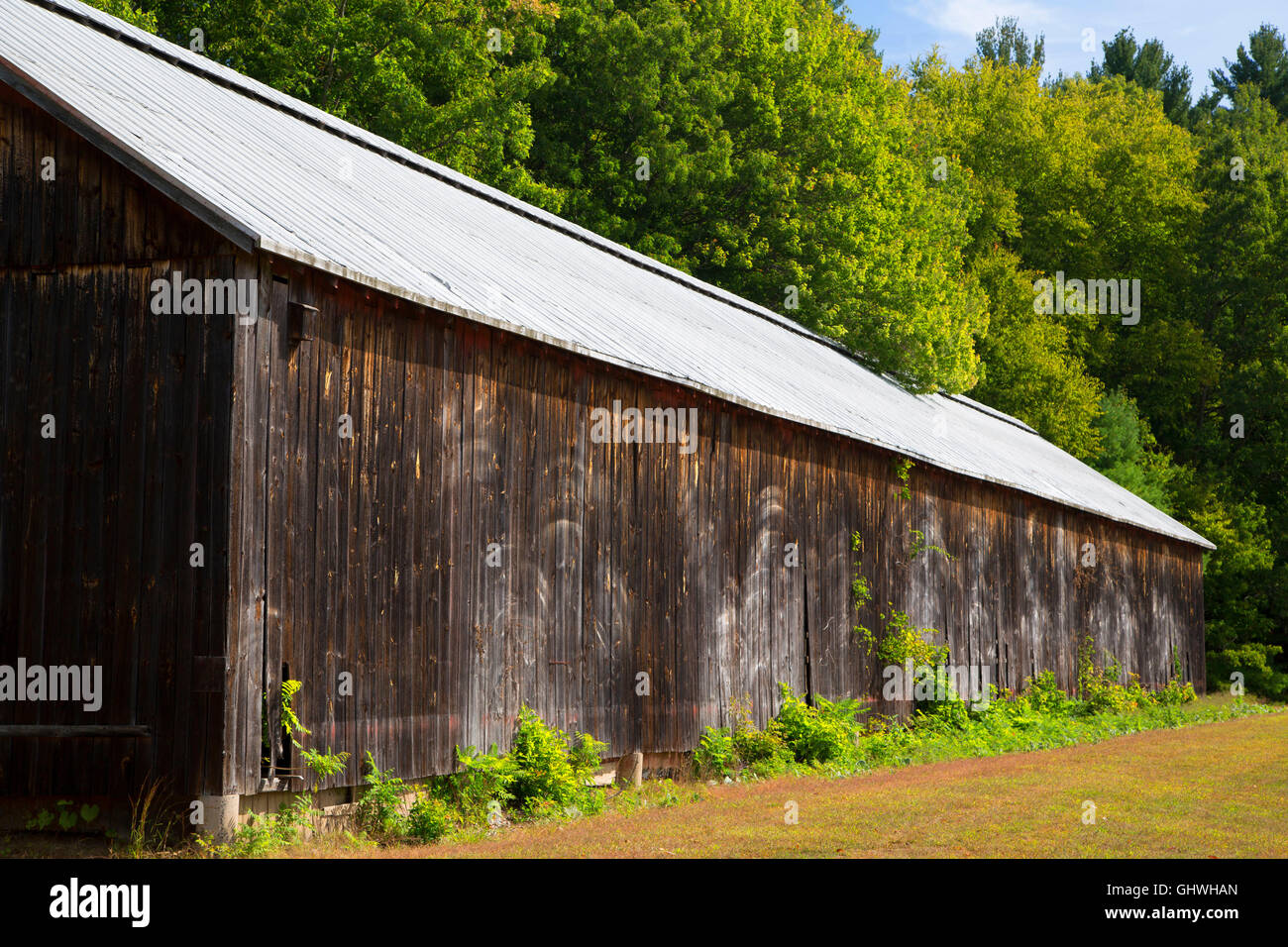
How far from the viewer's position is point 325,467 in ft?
33.2

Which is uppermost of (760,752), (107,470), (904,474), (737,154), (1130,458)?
(737,154)

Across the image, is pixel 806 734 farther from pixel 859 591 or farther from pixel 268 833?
pixel 268 833

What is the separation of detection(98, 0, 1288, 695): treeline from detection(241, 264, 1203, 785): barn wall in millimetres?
12086

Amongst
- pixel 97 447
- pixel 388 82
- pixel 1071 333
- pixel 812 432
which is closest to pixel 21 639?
pixel 97 447

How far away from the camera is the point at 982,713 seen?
2073 centimetres

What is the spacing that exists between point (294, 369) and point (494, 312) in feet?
7.26

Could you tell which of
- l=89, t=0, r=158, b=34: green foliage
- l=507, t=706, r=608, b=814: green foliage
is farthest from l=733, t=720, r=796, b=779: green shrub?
l=89, t=0, r=158, b=34: green foliage

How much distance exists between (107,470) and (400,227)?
168 inches

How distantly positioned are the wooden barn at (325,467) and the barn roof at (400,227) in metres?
0.06

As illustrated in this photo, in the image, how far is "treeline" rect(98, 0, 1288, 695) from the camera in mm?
30062
